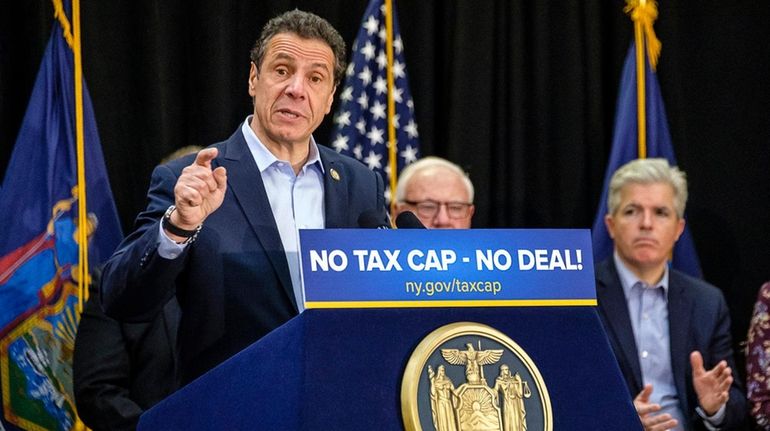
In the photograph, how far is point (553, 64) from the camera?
15.8 ft

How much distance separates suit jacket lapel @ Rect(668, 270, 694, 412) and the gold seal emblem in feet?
7.84

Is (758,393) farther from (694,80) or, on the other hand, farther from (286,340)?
(286,340)

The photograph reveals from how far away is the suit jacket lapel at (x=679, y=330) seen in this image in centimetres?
383

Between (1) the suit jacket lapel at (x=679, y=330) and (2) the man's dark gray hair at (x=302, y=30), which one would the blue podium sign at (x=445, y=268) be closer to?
(2) the man's dark gray hair at (x=302, y=30)

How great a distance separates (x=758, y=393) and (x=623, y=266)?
670 mm

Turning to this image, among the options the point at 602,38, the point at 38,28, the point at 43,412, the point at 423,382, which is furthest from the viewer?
the point at 602,38

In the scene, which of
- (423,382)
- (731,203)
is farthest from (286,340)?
(731,203)

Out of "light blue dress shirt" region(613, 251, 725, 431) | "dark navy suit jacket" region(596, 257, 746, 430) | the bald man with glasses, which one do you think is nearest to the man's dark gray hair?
the bald man with glasses

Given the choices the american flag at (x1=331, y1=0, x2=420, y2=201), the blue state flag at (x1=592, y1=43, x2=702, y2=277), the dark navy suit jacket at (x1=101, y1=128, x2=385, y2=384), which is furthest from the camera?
the blue state flag at (x1=592, y1=43, x2=702, y2=277)

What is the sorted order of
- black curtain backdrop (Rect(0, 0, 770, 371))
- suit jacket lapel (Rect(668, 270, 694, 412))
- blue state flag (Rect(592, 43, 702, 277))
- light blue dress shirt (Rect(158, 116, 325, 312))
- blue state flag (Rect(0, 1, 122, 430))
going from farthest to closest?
1. blue state flag (Rect(592, 43, 702, 277))
2. black curtain backdrop (Rect(0, 0, 770, 371))
3. suit jacket lapel (Rect(668, 270, 694, 412))
4. blue state flag (Rect(0, 1, 122, 430))
5. light blue dress shirt (Rect(158, 116, 325, 312))

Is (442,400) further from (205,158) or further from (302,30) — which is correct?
(302,30)

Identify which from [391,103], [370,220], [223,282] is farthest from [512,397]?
[391,103]

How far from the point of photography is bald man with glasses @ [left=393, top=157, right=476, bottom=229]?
4164 millimetres

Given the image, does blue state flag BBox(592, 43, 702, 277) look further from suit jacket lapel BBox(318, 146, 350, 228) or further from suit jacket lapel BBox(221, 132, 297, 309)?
suit jacket lapel BBox(221, 132, 297, 309)
